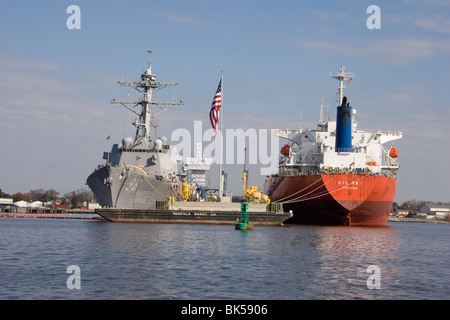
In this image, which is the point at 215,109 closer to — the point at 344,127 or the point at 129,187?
the point at 129,187

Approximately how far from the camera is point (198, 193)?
67188mm

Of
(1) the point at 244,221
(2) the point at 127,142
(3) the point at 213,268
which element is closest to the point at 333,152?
(1) the point at 244,221

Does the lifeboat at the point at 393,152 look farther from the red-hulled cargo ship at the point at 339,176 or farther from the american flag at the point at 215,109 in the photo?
the american flag at the point at 215,109

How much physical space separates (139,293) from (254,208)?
3830 cm

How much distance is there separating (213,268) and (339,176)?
3289cm

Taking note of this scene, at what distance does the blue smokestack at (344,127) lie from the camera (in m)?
58.2

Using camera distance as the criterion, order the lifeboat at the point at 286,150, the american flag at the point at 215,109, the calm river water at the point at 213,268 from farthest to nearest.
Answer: the lifeboat at the point at 286,150 < the american flag at the point at 215,109 < the calm river water at the point at 213,268

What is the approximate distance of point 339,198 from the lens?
54.6 m

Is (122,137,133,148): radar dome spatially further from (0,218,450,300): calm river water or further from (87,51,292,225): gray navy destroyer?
(0,218,450,300): calm river water

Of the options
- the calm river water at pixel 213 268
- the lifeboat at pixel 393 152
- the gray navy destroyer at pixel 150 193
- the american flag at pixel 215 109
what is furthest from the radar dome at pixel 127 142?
the lifeboat at pixel 393 152

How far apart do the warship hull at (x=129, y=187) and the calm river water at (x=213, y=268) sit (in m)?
14.4

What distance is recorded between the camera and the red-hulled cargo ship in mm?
54969

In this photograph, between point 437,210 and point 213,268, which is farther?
point 437,210

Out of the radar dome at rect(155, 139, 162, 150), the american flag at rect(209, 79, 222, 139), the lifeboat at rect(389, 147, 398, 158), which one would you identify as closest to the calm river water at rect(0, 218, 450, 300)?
the american flag at rect(209, 79, 222, 139)
